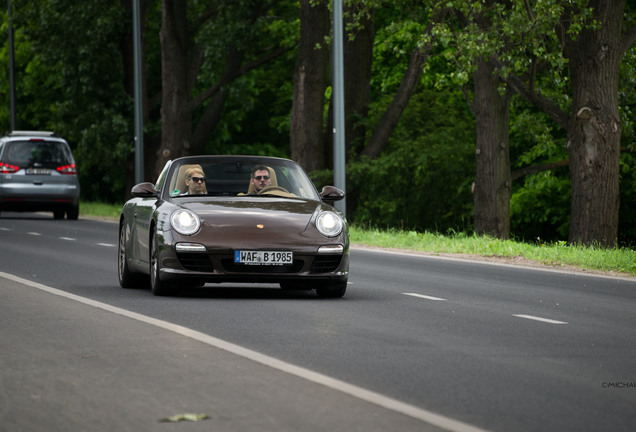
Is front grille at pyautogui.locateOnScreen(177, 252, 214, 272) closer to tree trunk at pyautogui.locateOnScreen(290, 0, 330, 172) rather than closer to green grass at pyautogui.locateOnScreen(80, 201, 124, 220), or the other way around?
tree trunk at pyautogui.locateOnScreen(290, 0, 330, 172)

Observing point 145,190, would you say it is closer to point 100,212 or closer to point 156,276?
point 156,276

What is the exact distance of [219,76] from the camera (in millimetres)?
47000

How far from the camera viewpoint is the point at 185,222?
1342 centimetres

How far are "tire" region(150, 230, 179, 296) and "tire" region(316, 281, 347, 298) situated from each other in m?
1.40

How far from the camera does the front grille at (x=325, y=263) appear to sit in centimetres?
1347

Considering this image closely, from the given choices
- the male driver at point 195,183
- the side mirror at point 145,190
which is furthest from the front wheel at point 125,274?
the male driver at point 195,183

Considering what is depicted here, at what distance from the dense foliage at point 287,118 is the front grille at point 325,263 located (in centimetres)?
1195

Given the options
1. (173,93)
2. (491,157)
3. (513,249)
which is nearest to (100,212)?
(173,93)

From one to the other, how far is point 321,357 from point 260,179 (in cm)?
537

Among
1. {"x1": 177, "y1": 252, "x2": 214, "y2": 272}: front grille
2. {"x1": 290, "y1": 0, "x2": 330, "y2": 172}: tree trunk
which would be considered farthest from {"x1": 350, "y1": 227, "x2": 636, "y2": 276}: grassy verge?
{"x1": 177, "y1": 252, "x2": 214, "y2": 272}: front grille

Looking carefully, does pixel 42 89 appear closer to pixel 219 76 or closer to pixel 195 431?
pixel 219 76

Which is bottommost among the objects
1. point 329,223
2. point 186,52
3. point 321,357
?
point 321,357

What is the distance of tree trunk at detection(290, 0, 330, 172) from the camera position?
33.7 metres

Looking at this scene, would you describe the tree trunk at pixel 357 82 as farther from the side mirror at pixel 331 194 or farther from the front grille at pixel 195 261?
the front grille at pixel 195 261
